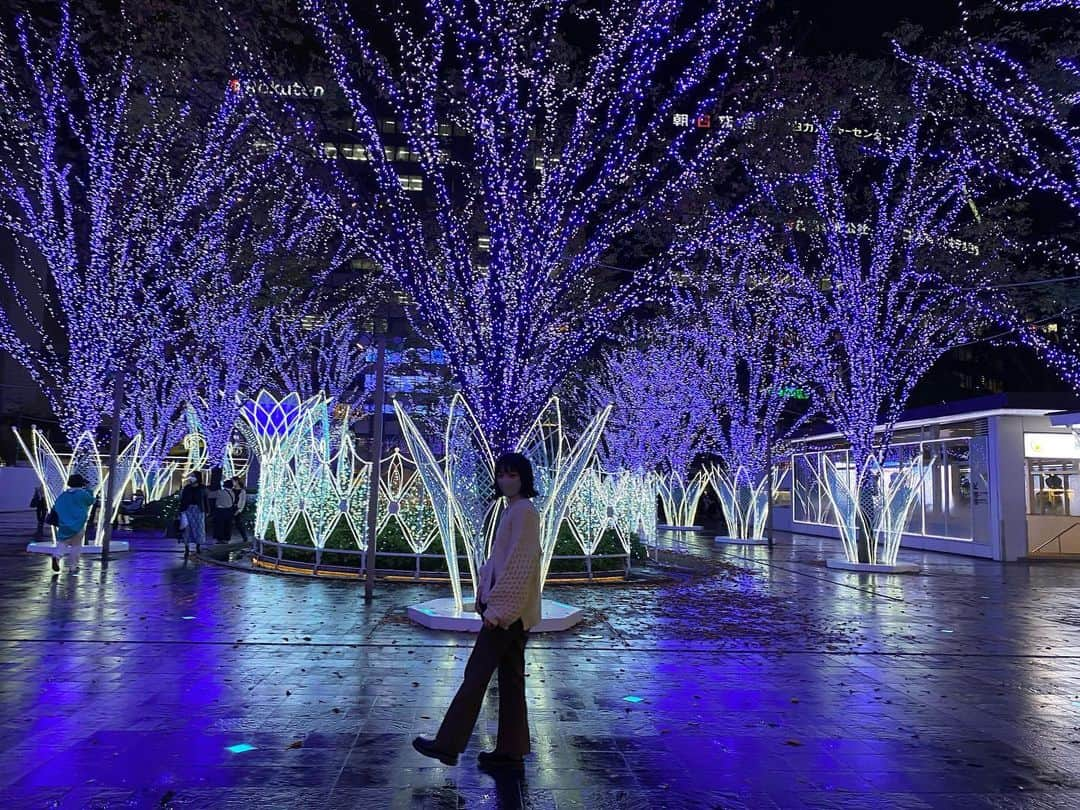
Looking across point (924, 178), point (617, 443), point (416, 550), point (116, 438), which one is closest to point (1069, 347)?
point (924, 178)

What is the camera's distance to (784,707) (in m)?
5.86

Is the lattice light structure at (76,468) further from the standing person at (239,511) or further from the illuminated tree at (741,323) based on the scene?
the illuminated tree at (741,323)

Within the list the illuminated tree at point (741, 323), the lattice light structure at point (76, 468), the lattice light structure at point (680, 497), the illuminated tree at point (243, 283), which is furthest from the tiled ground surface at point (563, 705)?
the lattice light structure at point (680, 497)

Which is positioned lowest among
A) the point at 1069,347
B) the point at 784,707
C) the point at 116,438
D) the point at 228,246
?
the point at 784,707

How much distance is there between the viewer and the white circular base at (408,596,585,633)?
866cm

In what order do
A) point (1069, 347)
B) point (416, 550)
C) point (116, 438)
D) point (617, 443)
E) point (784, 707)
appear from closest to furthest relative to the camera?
1. point (784, 707)
2. point (416, 550)
3. point (116, 438)
4. point (1069, 347)
5. point (617, 443)

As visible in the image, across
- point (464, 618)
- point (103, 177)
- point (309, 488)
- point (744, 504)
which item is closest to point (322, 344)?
point (103, 177)

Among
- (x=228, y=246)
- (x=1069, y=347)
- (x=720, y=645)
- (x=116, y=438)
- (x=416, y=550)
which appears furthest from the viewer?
(x=1069, y=347)

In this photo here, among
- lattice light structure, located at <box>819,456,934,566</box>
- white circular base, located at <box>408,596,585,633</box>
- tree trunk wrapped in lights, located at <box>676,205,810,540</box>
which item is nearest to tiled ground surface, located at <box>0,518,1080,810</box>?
white circular base, located at <box>408,596,585,633</box>

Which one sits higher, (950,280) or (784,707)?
(950,280)

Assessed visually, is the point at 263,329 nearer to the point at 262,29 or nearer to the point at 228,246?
the point at 228,246

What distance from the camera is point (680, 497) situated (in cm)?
3238

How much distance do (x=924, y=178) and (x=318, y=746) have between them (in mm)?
15336

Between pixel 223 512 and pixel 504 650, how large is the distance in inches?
650
